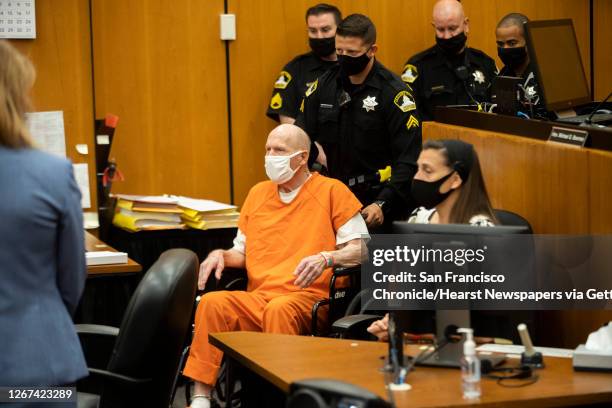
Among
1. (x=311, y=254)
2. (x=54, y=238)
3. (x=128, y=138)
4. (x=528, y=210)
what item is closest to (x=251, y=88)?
(x=128, y=138)

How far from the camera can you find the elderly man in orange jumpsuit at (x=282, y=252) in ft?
14.0

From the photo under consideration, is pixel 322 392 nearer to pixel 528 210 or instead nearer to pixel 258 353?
pixel 258 353

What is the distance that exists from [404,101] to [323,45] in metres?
1.08

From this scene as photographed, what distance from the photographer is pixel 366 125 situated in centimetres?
527

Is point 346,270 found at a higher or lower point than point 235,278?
higher

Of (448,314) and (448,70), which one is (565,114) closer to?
(448,314)

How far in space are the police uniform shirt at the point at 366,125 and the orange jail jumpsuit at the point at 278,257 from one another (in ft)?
1.80

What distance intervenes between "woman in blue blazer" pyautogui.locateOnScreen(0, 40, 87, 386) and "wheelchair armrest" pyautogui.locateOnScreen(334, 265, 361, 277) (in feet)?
6.21

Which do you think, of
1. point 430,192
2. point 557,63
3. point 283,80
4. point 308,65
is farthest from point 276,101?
point 430,192

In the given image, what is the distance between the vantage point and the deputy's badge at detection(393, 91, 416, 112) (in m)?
5.19

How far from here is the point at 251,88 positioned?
646 centimetres

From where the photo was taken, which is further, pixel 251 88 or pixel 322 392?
pixel 251 88

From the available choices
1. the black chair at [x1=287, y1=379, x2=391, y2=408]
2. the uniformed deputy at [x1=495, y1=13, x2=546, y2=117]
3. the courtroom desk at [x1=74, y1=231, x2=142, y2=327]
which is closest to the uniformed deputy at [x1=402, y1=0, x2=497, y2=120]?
the uniformed deputy at [x1=495, y1=13, x2=546, y2=117]

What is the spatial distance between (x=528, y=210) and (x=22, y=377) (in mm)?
2052
